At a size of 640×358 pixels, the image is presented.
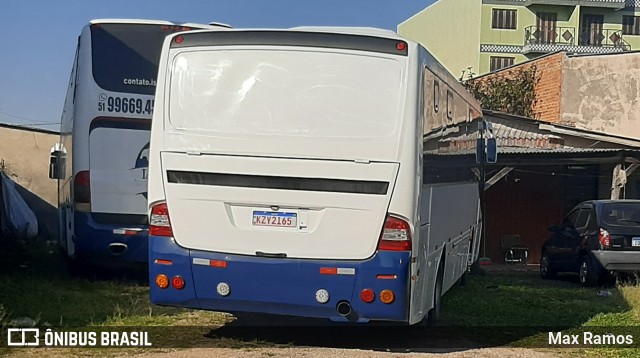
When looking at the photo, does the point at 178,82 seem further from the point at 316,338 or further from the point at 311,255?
the point at 316,338

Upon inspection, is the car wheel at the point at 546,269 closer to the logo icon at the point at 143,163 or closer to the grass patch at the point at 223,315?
the grass patch at the point at 223,315

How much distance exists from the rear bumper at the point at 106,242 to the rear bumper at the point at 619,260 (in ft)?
27.5

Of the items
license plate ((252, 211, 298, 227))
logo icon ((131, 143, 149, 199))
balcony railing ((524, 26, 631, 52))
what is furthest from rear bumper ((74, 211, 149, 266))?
balcony railing ((524, 26, 631, 52))

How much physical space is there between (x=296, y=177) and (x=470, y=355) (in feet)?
8.63

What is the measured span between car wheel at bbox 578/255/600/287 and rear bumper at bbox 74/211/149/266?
8.41 m

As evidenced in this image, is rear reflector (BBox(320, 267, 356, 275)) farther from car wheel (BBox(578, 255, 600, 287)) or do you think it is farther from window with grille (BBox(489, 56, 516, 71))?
window with grille (BBox(489, 56, 516, 71))

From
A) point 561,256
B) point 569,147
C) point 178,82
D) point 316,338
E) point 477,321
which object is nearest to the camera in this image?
point 178,82

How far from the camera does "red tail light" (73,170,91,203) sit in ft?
36.9

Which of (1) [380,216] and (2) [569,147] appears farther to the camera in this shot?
(2) [569,147]

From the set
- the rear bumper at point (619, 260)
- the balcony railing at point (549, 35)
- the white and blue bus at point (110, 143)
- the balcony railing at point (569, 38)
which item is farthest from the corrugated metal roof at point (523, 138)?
the balcony railing at point (549, 35)

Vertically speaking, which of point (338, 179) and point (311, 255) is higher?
point (338, 179)

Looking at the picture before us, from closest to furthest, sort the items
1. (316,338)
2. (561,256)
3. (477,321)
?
(316,338), (477,321), (561,256)

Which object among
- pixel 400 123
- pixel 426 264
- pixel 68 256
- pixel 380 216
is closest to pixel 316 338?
pixel 426 264

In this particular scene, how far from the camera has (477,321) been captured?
10.6 meters
